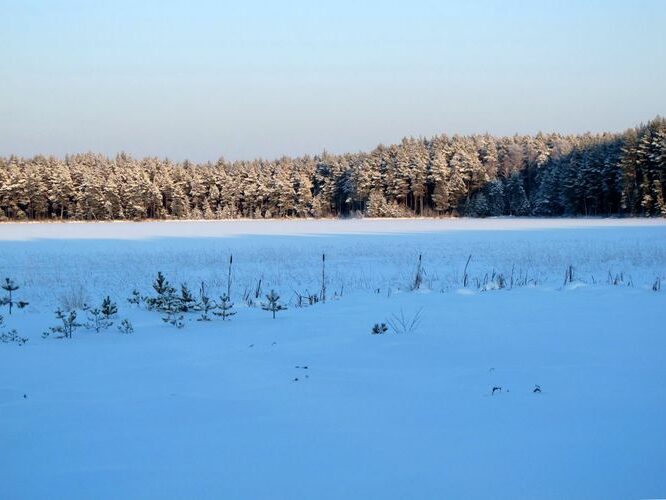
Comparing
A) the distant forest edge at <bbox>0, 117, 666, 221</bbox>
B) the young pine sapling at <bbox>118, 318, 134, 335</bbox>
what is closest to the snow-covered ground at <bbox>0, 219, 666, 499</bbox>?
the young pine sapling at <bbox>118, 318, 134, 335</bbox>

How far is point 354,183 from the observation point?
262 ft

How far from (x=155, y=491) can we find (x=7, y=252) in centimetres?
2568

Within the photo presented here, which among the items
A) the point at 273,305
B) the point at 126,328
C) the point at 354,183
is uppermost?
the point at 354,183

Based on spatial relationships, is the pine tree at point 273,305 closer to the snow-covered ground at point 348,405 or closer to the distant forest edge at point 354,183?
the snow-covered ground at point 348,405

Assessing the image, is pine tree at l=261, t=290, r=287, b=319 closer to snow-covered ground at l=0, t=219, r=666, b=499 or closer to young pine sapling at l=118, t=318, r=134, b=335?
snow-covered ground at l=0, t=219, r=666, b=499

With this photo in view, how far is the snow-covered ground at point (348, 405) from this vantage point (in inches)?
112

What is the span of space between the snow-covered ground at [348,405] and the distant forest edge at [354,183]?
6247 cm

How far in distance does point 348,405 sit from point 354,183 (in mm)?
76616

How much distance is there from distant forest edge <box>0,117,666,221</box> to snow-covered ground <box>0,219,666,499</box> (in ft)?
205

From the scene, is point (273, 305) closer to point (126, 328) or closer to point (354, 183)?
point (126, 328)

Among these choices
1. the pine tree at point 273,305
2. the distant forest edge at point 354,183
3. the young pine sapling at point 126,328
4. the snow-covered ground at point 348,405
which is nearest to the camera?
the snow-covered ground at point 348,405

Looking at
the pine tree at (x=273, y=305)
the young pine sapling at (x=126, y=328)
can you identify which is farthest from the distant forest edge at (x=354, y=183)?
the young pine sapling at (x=126, y=328)

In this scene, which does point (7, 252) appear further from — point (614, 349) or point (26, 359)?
point (614, 349)

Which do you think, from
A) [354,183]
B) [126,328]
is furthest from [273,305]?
[354,183]
